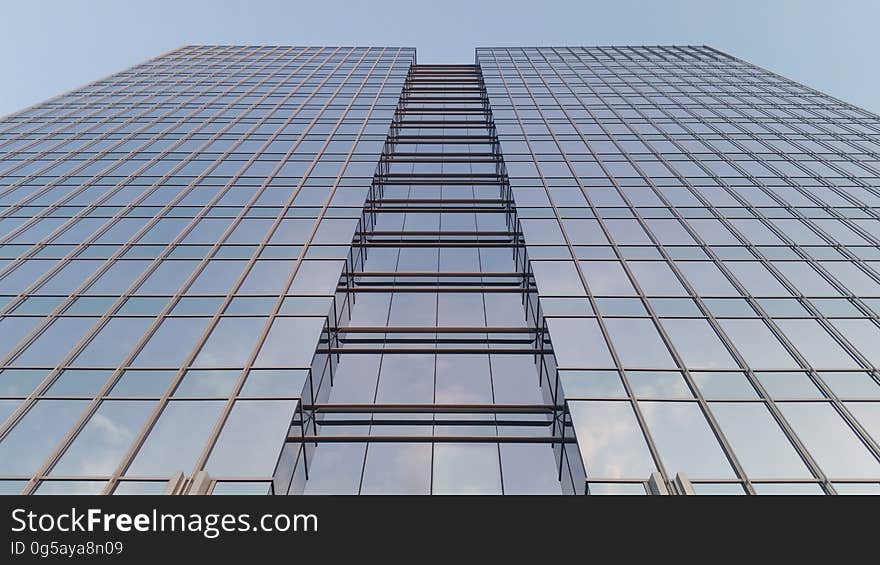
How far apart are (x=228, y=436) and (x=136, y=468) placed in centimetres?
182

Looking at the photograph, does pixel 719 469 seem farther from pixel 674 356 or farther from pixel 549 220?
pixel 549 220

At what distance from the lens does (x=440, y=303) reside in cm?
2058

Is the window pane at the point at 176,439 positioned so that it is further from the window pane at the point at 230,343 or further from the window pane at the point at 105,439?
the window pane at the point at 230,343

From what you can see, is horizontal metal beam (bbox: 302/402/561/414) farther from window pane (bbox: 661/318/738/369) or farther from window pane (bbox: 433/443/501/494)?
window pane (bbox: 661/318/738/369)

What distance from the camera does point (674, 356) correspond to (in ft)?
47.4

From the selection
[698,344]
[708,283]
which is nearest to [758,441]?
[698,344]

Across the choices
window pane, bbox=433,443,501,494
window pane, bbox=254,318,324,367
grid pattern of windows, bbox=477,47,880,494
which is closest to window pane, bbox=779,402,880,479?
grid pattern of windows, bbox=477,47,880,494

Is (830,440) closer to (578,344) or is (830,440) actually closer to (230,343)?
(578,344)

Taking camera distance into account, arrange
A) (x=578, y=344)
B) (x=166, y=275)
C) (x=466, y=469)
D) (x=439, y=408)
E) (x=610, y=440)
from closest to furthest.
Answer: (x=610, y=440) → (x=466, y=469) → (x=578, y=344) → (x=439, y=408) → (x=166, y=275)

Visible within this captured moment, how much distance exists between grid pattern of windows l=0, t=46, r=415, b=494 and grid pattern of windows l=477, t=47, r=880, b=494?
7364mm

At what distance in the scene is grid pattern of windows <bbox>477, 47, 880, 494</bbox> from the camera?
11.8 metres

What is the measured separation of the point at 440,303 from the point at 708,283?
894cm

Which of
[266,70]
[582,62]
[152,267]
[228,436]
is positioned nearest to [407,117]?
[266,70]

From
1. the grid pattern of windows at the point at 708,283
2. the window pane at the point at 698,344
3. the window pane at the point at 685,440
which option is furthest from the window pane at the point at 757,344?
the window pane at the point at 685,440
